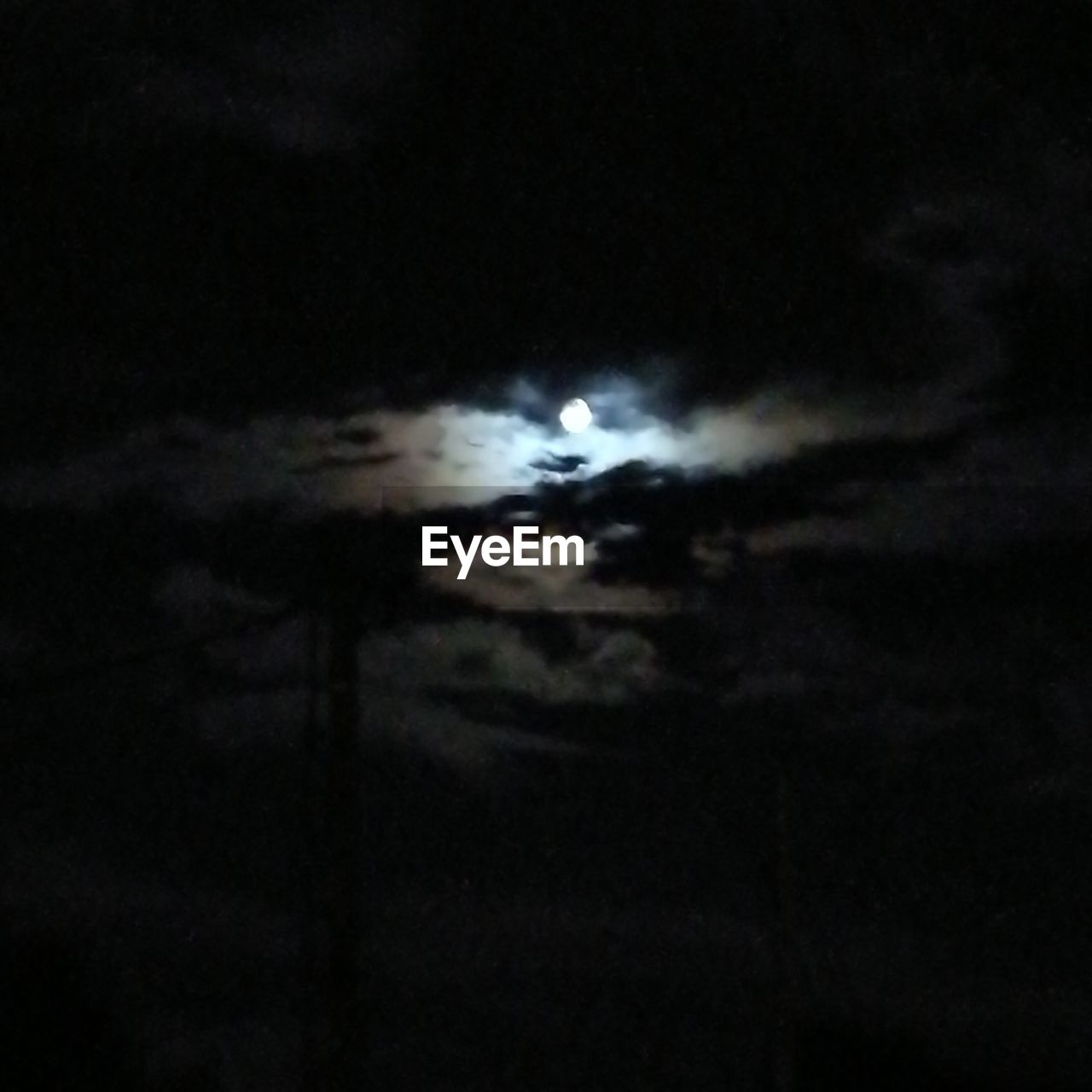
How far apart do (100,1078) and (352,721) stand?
1.63 meters

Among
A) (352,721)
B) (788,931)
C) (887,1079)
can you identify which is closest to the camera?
(352,721)

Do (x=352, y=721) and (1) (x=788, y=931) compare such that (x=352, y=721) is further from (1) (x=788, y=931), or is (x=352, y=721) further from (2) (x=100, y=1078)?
(2) (x=100, y=1078)

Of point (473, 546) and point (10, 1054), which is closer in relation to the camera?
point (473, 546)

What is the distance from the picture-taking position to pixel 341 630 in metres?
3.74

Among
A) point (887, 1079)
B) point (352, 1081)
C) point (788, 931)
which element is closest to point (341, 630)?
point (352, 1081)

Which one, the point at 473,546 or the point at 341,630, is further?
the point at 473,546

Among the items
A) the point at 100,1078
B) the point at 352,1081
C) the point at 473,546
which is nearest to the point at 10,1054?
the point at 100,1078

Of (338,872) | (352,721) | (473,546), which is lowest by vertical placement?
(338,872)

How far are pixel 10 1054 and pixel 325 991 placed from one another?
4.46 feet

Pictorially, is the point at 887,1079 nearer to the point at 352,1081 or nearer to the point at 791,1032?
the point at 791,1032

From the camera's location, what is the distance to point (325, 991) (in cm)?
372

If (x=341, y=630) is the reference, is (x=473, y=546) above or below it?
above

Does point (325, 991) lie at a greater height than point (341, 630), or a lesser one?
lesser

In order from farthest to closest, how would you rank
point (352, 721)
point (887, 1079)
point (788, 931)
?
point (887, 1079) → point (788, 931) → point (352, 721)
